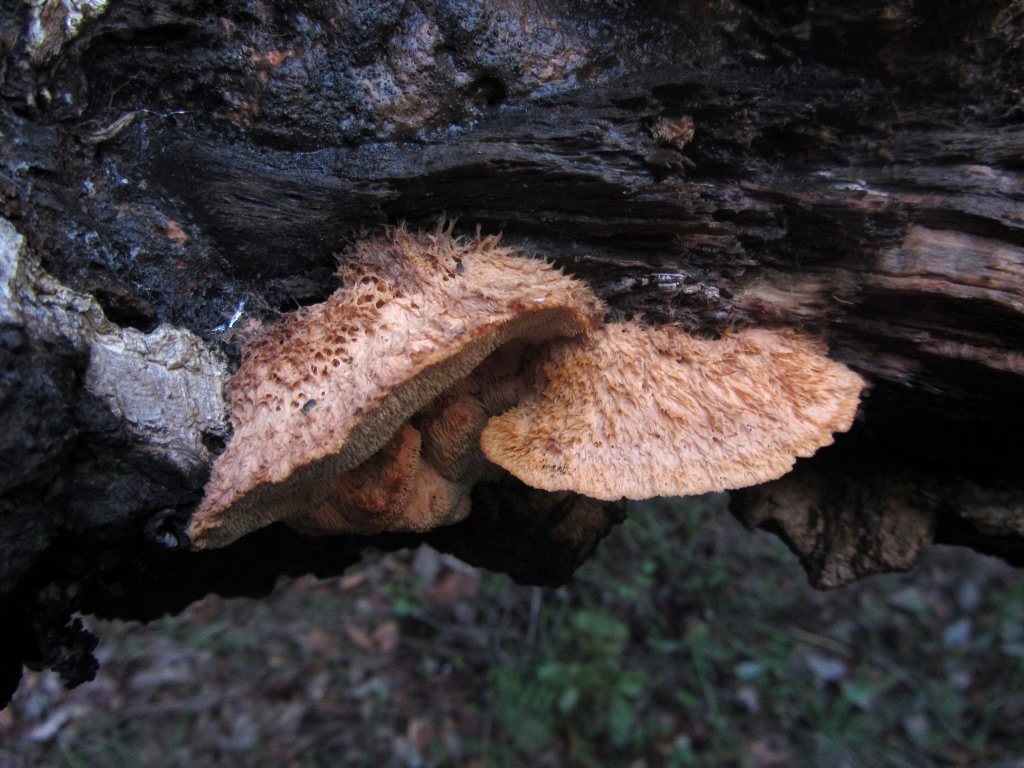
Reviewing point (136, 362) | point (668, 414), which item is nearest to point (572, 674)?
point (668, 414)

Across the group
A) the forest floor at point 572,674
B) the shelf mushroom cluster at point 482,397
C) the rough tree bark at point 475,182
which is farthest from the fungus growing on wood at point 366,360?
the forest floor at point 572,674

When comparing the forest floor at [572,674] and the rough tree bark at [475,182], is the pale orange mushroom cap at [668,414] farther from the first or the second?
the forest floor at [572,674]

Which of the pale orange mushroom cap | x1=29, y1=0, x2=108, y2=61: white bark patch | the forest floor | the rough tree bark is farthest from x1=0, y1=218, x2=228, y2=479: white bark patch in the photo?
the forest floor

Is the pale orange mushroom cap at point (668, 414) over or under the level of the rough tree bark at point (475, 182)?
under

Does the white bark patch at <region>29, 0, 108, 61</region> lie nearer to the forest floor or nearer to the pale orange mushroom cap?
the pale orange mushroom cap

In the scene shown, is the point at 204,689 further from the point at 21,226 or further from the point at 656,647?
the point at 21,226

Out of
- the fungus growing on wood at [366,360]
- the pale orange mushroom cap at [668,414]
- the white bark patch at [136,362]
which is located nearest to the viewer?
the white bark patch at [136,362]

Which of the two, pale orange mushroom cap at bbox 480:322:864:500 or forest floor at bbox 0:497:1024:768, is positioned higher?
pale orange mushroom cap at bbox 480:322:864:500

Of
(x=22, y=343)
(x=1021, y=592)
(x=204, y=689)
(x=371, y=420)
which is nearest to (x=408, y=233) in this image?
(x=371, y=420)
